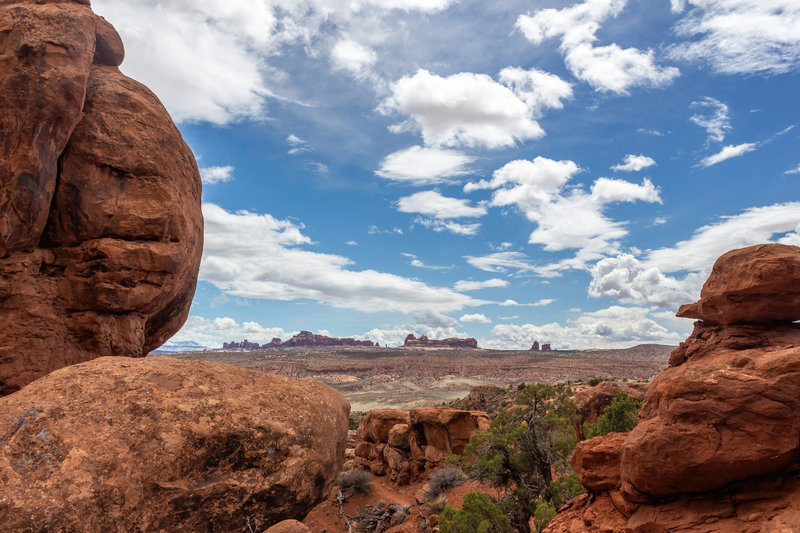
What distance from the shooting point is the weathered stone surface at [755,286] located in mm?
7773

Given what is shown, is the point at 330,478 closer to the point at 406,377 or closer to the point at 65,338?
the point at 65,338

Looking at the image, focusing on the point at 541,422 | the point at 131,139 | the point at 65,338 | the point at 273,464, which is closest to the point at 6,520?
the point at 273,464

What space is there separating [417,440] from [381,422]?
10.5 feet

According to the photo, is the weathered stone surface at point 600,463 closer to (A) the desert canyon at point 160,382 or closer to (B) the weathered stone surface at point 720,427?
(A) the desert canyon at point 160,382

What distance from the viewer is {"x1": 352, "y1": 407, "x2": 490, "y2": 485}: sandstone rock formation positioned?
22.7 m

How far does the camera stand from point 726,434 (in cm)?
672

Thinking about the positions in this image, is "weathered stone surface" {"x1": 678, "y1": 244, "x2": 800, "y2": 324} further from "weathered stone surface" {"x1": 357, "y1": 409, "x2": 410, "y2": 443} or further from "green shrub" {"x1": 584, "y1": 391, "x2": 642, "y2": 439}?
"weathered stone surface" {"x1": 357, "y1": 409, "x2": 410, "y2": 443}

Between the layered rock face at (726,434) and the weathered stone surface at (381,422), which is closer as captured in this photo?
the layered rock face at (726,434)

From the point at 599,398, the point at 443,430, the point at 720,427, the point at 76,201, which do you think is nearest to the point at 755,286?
the point at 720,427

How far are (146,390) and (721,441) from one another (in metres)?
8.97

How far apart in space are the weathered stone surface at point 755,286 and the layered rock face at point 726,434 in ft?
0.06

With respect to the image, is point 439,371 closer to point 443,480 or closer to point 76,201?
A: point 443,480

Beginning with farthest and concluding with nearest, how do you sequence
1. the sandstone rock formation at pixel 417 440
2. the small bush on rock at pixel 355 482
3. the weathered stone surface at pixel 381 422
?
the weathered stone surface at pixel 381 422, the sandstone rock formation at pixel 417 440, the small bush on rock at pixel 355 482

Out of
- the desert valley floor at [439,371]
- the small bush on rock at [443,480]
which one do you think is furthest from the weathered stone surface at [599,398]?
the desert valley floor at [439,371]
